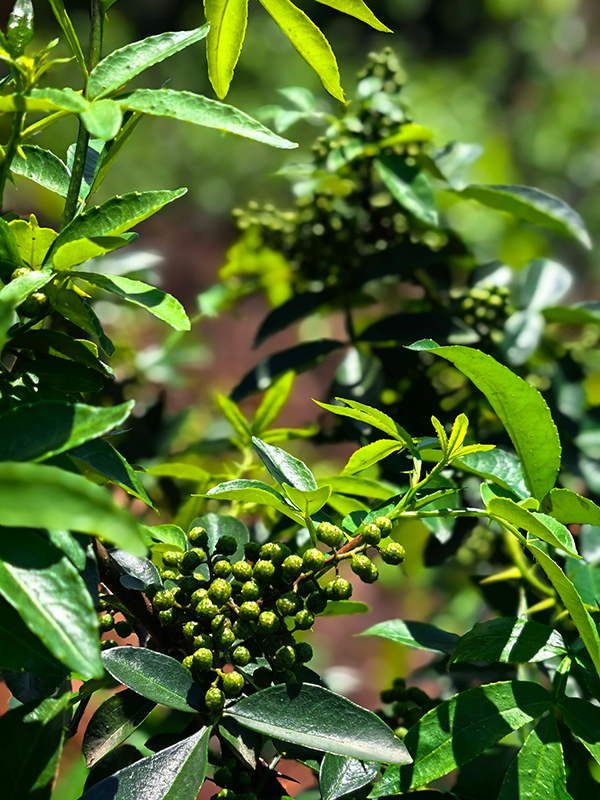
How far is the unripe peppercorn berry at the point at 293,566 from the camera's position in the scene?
509 millimetres

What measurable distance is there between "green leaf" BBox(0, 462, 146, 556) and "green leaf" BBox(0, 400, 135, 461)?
0.03m

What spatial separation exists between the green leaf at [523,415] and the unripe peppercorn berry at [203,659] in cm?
26

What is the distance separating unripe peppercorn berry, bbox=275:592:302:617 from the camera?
49 cm

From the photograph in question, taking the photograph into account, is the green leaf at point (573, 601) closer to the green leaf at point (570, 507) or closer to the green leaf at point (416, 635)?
the green leaf at point (570, 507)

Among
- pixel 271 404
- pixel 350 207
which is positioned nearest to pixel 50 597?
pixel 271 404

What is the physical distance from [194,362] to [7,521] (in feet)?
3.60

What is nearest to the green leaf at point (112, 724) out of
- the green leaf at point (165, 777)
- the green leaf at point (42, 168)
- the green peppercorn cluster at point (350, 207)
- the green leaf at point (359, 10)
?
the green leaf at point (165, 777)

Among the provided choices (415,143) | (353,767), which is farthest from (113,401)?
(353,767)

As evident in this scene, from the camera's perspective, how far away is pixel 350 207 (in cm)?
107

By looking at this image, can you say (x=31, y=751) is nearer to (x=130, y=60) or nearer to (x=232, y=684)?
(x=232, y=684)

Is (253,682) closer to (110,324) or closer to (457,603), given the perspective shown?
(457,603)

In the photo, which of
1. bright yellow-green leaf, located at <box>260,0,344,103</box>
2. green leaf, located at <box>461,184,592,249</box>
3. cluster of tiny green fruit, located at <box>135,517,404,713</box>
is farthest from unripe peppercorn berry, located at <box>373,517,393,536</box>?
green leaf, located at <box>461,184,592,249</box>

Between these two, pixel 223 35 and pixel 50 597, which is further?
pixel 223 35

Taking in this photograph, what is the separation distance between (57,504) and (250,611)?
0.20 metres
